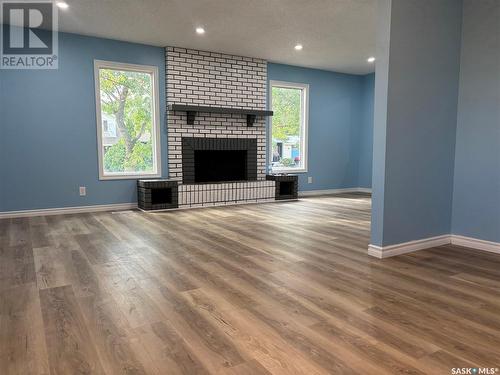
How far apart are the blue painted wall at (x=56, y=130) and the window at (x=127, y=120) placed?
114 mm

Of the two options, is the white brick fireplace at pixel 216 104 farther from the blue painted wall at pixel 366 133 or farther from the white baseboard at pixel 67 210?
the blue painted wall at pixel 366 133

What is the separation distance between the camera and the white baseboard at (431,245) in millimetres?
3006

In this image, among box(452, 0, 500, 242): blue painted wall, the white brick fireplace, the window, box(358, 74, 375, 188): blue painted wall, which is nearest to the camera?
box(452, 0, 500, 242): blue painted wall

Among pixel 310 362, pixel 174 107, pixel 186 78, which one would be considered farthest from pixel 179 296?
pixel 186 78

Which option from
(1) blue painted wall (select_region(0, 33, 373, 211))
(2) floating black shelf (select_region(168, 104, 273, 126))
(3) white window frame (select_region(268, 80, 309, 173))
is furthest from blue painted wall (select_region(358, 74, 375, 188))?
(1) blue painted wall (select_region(0, 33, 373, 211))

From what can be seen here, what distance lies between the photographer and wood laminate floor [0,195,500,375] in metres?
1.52

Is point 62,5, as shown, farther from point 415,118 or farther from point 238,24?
point 415,118

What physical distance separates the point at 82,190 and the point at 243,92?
311 centimetres

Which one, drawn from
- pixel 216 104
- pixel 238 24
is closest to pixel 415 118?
pixel 238 24

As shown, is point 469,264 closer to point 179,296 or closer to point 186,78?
point 179,296

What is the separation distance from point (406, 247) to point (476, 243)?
753 millimetres

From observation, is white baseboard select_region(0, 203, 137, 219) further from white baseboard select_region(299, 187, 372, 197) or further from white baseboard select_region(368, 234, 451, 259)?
white baseboard select_region(368, 234, 451, 259)

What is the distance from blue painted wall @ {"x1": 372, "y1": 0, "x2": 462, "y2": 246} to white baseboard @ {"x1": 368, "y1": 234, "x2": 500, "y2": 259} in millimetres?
52

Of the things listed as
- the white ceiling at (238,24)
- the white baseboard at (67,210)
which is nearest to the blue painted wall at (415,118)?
the white ceiling at (238,24)
